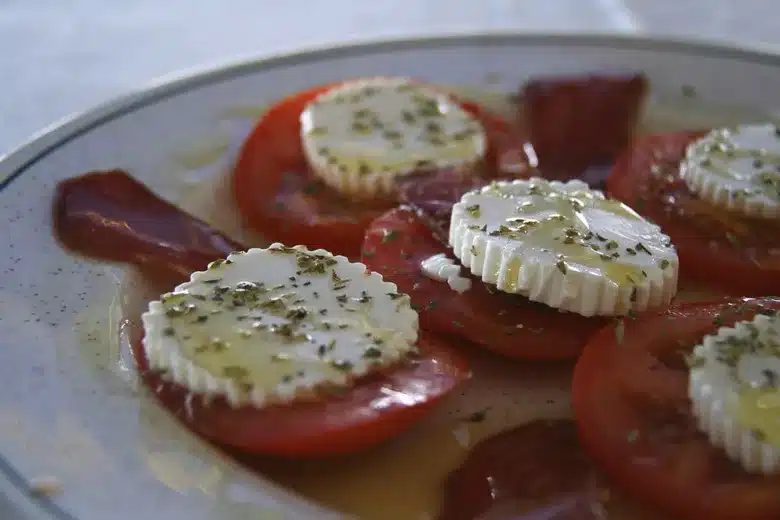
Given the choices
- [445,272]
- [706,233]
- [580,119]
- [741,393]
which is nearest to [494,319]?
[445,272]

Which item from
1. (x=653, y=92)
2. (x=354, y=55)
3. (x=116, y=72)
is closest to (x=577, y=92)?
(x=653, y=92)

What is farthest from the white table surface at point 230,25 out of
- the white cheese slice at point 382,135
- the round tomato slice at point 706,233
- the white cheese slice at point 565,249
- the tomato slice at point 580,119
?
the white cheese slice at point 565,249

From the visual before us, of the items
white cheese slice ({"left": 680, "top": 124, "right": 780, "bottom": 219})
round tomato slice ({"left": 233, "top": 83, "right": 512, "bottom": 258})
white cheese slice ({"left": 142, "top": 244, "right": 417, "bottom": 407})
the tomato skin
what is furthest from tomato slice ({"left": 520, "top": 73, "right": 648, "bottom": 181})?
white cheese slice ({"left": 142, "top": 244, "right": 417, "bottom": 407})

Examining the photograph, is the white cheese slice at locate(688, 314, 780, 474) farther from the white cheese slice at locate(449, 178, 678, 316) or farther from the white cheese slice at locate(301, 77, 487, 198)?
the white cheese slice at locate(301, 77, 487, 198)

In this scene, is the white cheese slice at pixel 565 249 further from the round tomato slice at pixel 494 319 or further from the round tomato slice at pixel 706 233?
the round tomato slice at pixel 706 233

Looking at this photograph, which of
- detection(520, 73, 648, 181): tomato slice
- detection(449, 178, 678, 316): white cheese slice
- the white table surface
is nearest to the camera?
detection(449, 178, 678, 316): white cheese slice
